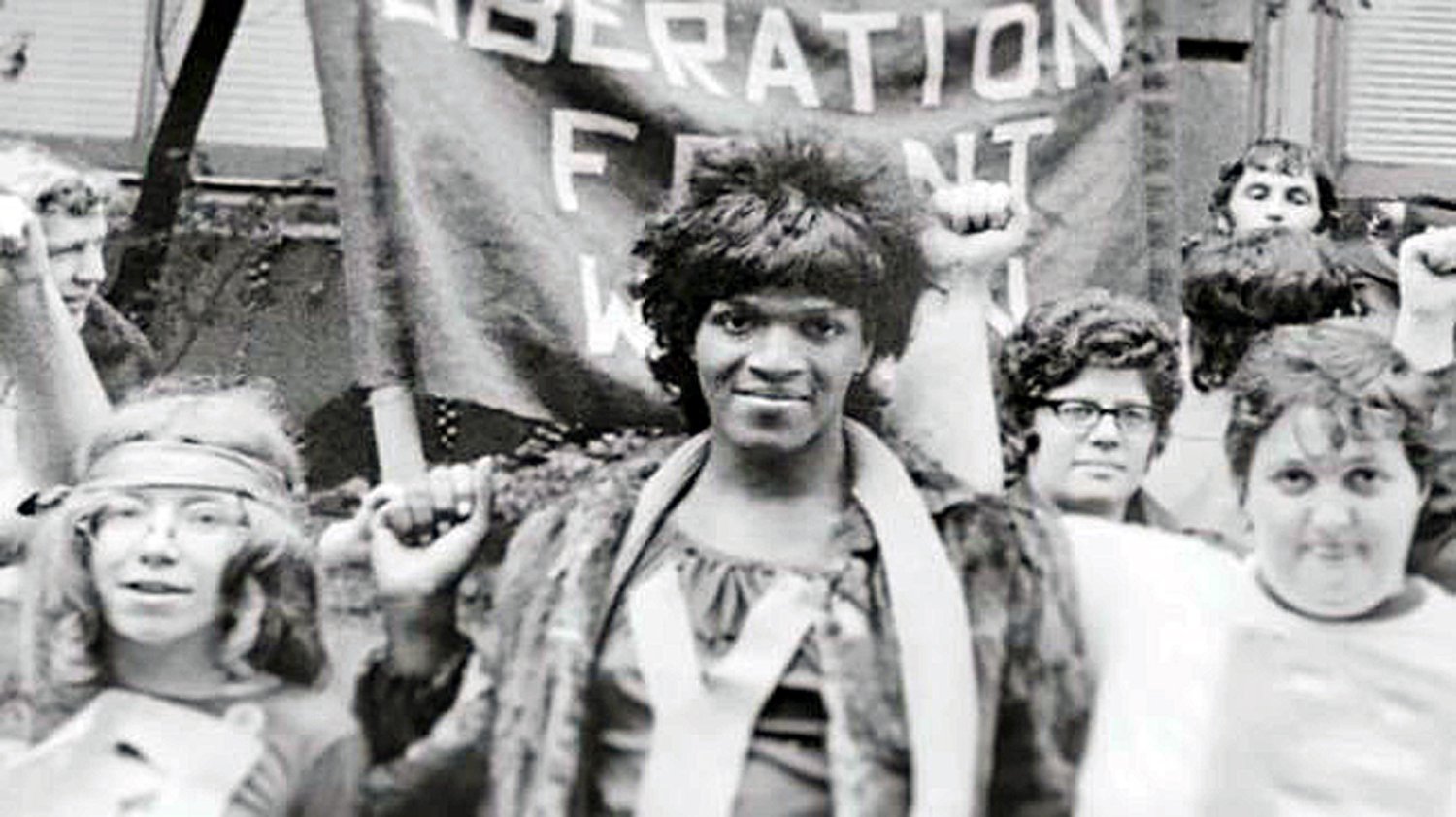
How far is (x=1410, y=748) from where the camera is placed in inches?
157

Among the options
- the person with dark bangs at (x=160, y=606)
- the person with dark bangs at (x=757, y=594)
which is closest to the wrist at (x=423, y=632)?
the person with dark bangs at (x=757, y=594)

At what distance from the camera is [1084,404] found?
4.24m

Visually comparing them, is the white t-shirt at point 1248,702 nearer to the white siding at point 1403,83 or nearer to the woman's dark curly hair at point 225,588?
the white siding at point 1403,83

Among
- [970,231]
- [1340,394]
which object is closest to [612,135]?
[970,231]

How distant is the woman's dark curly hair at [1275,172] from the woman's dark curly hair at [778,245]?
0.55 m

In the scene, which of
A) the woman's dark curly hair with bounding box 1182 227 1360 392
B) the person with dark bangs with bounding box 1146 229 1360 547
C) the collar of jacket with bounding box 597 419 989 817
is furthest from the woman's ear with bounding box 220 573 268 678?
the woman's dark curly hair with bounding box 1182 227 1360 392

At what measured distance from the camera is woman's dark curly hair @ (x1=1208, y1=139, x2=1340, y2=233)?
4.37 meters

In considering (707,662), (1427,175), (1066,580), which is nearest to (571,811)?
(707,662)

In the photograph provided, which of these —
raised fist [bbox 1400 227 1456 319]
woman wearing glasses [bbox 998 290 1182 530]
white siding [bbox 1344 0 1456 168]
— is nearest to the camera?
woman wearing glasses [bbox 998 290 1182 530]

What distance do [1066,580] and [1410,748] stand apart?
591 mm

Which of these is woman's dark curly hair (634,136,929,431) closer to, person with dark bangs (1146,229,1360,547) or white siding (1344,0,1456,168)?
person with dark bangs (1146,229,1360,547)

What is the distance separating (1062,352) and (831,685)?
709 mm

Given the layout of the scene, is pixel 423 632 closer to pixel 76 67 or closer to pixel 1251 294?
pixel 76 67

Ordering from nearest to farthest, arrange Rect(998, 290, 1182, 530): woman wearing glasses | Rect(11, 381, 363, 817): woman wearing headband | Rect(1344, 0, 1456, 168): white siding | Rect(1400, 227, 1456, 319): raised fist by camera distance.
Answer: Rect(11, 381, 363, 817): woman wearing headband
Rect(998, 290, 1182, 530): woman wearing glasses
Rect(1400, 227, 1456, 319): raised fist
Rect(1344, 0, 1456, 168): white siding
